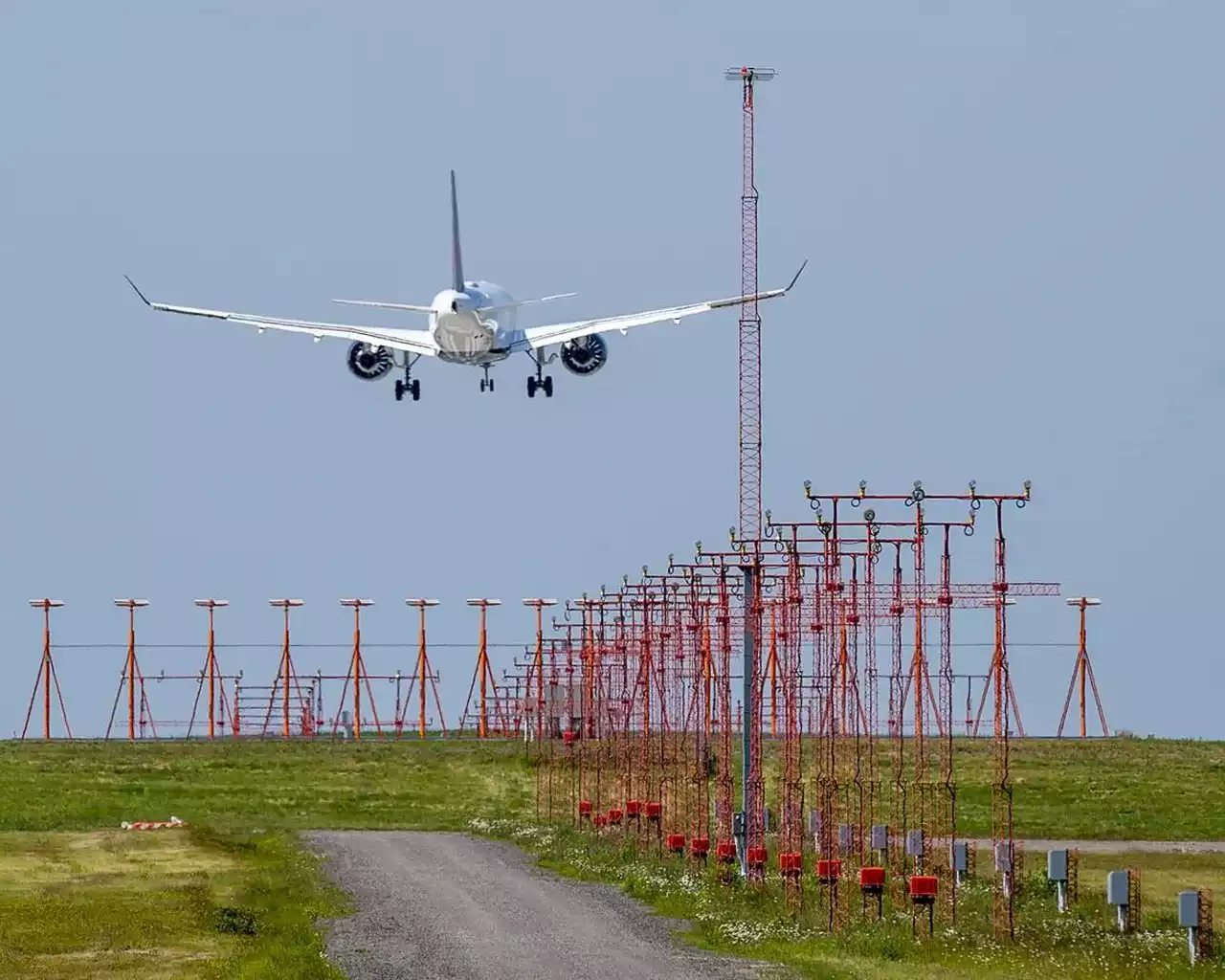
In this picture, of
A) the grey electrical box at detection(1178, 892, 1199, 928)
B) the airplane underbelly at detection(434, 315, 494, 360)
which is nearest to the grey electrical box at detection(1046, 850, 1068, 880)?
the grey electrical box at detection(1178, 892, 1199, 928)

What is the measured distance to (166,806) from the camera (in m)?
120

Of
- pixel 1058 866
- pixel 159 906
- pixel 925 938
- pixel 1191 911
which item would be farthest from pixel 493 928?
pixel 1191 911

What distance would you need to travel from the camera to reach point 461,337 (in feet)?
333

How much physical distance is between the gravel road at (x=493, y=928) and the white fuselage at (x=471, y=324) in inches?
981

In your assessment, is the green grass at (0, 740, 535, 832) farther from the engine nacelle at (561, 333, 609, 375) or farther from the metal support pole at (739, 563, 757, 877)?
the metal support pole at (739, 563, 757, 877)

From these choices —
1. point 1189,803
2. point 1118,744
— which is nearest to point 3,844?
point 1189,803

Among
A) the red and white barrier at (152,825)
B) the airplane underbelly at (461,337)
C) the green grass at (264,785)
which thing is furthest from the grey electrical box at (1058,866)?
the red and white barrier at (152,825)

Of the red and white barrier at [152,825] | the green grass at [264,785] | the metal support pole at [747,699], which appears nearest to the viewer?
the metal support pole at [747,699]

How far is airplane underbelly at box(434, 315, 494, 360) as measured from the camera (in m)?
101

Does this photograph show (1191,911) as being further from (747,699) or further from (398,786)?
(398,786)

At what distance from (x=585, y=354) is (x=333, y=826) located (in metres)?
22.5

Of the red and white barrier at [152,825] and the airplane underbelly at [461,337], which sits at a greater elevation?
the airplane underbelly at [461,337]

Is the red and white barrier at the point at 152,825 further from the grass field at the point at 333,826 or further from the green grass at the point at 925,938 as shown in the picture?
the green grass at the point at 925,938

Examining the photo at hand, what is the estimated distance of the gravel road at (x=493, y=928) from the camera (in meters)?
50.8
